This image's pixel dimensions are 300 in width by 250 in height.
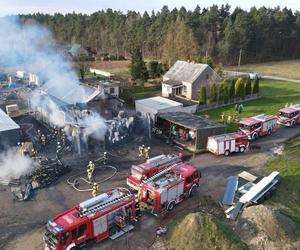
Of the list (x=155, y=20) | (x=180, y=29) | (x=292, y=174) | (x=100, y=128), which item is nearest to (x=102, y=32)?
(x=155, y=20)

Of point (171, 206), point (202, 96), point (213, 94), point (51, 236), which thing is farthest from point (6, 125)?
point (213, 94)

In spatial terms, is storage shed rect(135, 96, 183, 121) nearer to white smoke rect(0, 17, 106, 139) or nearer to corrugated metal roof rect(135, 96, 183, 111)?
corrugated metal roof rect(135, 96, 183, 111)

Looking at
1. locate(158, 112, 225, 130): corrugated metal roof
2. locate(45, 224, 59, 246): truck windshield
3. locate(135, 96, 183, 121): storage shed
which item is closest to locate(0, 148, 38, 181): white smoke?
locate(45, 224, 59, 246): truck windshield

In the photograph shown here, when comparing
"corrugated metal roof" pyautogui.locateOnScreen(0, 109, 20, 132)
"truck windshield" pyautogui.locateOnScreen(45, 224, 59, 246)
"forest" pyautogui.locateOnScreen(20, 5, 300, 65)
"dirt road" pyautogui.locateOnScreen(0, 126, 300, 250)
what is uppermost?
"forest" pyautogui.locateOnScreen(20, 5, 300, 65)

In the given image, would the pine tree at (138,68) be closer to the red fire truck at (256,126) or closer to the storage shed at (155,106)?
the storage shed at (155,106)

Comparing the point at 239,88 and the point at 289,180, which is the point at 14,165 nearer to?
the point at 289,180

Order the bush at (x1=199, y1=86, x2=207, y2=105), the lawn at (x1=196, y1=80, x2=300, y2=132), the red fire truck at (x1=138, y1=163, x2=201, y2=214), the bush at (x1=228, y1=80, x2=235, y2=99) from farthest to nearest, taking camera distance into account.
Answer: the bush at (x1=228, y1=80, x2=235, y2=99)
the bush at (x1=199, y1=86, x2=207, y2=105)
the lawn at (x1=196, y1=80, x2=300, y2=132)
the red fire truck at (x1=138, y1=163, x2=201, y2=214)

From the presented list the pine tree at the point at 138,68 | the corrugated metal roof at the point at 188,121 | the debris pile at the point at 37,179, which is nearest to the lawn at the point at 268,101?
the corrugated metal roof at the point at 188,121
